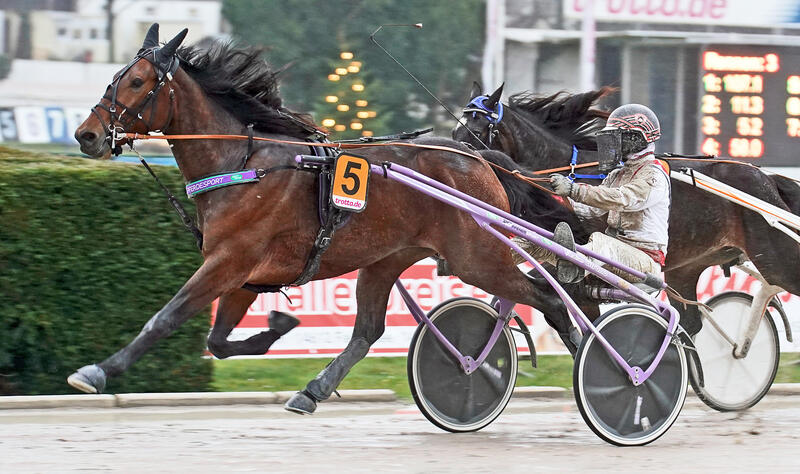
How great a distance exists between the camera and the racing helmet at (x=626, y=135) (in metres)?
6.00

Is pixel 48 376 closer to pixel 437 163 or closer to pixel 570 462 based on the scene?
pixel 437 163

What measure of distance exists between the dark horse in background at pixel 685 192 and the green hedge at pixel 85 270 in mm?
1957

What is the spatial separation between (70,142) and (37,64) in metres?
1.40

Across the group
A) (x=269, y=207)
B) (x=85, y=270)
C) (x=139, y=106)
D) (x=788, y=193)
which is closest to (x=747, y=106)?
(x=788, y=193)

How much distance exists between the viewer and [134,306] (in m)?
7.24

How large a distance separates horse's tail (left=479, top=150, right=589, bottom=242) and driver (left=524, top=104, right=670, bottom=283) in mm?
463

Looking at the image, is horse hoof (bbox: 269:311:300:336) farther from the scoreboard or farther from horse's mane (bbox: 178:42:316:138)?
the scoreboard

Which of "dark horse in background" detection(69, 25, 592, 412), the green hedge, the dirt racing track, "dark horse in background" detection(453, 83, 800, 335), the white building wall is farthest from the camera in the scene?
the white building wall

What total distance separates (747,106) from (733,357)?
4592 mm

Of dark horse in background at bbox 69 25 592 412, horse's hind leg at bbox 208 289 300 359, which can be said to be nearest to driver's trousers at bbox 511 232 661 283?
dark horse in background at bbox 69 25 592 412

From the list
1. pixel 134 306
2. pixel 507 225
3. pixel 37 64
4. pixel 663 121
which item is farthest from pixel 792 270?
pixel 37 64

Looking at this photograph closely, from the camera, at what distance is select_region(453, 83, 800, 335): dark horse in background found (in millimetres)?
7066

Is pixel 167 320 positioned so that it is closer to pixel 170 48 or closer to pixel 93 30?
pixel 170 48

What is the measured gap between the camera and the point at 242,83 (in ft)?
19.9
